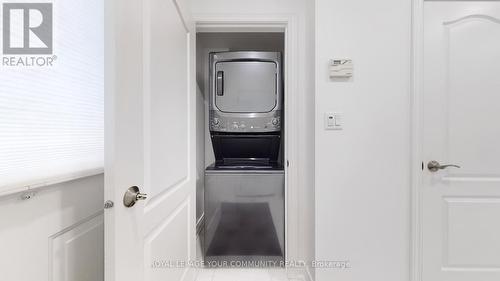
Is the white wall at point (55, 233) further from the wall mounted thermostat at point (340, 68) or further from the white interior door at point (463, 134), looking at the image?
the white interior door at point (463, 134)

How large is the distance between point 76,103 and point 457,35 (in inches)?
82.1

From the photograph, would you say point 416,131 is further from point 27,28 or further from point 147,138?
point 27,28

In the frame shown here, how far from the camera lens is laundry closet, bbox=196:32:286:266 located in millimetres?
2018

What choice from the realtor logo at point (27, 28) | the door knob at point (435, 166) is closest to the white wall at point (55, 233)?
the realtor logo at point (27, 28)

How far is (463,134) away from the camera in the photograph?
1.52 meters

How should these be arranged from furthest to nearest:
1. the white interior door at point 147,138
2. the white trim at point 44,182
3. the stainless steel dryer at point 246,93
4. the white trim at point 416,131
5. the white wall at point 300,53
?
the stainless steel dryer at point 246,93, the white wall at point 300,53, the white trim at point 416,131, the white interior door at point 147,138, the white trim at point 44,182

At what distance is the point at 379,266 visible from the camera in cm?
154

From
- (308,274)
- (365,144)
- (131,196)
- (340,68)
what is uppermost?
(340,68)

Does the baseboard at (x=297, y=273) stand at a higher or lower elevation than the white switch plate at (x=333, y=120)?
lower

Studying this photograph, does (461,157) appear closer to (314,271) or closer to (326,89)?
(326,89)

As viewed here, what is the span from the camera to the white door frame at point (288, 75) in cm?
181

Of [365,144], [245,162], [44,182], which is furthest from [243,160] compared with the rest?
[44,182]

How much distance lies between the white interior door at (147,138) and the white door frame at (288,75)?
1.41ft

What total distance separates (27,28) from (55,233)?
0.62 meters
